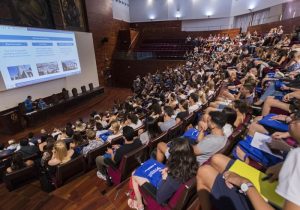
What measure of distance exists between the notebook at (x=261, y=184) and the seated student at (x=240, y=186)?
0.14 ft

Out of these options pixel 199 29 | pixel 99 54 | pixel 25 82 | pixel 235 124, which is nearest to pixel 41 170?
pixel 235 124

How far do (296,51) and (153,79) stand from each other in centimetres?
558

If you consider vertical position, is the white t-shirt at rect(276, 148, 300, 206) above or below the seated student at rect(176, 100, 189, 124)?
above

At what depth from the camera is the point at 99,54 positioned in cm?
1076

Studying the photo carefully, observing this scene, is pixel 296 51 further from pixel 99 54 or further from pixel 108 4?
pixel 108 4

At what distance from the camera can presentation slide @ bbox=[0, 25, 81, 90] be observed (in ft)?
17.9

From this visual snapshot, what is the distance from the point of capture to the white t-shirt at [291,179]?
2.50ft

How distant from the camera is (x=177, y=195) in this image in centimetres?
142

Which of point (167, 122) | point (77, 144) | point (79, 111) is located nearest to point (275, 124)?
point (167, 122)

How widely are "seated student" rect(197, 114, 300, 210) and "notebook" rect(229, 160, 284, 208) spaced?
0.04 m

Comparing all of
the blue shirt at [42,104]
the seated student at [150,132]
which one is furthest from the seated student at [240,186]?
the blue shirt at [42,104]

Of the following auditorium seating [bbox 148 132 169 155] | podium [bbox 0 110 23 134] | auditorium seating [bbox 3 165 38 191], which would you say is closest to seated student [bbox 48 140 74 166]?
auditorium seating [bbox 3 165 38 191]

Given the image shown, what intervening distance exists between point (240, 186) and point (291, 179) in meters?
0.40

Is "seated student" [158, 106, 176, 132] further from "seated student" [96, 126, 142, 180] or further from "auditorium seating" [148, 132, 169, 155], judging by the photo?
"seated student" [96, 126, 142, 180]
